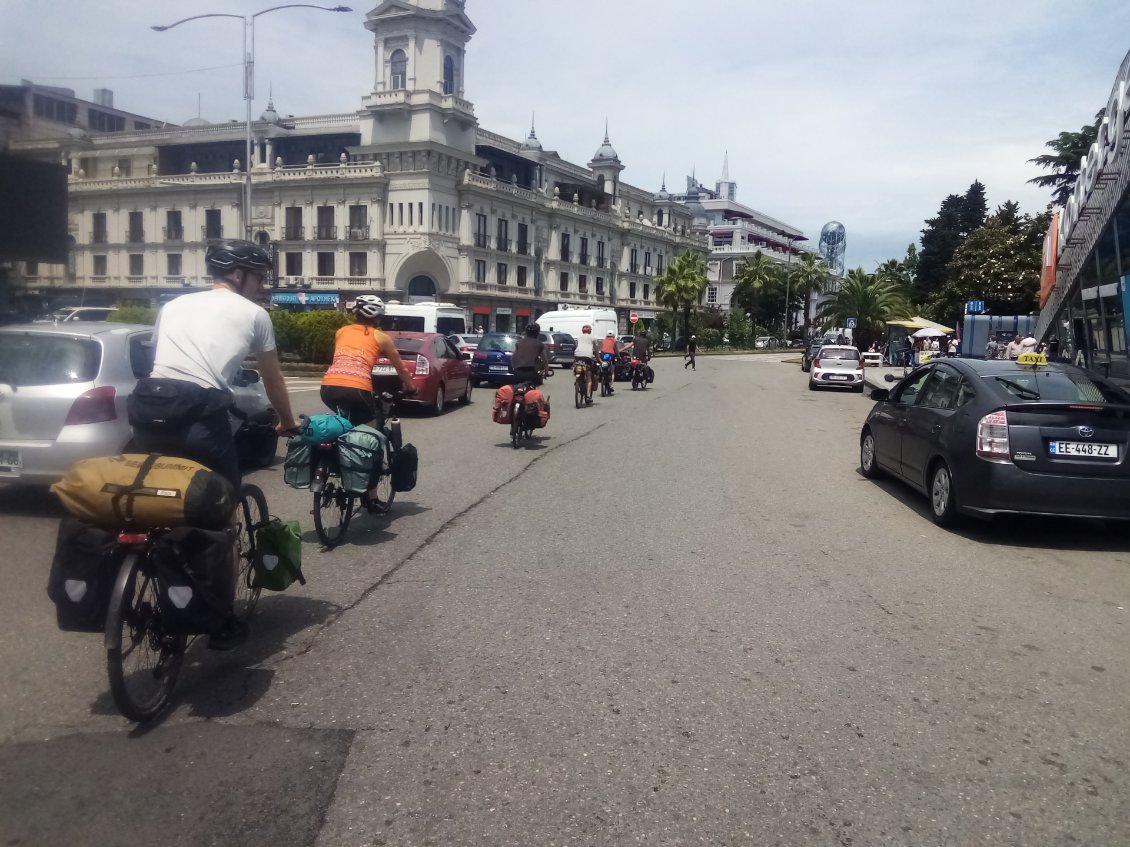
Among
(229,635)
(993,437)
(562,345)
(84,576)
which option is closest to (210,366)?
(84,576)

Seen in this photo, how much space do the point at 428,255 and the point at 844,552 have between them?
1985 inches

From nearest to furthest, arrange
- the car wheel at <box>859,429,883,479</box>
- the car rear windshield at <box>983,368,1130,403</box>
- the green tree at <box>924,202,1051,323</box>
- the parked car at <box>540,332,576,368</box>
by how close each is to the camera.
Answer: the car rear windshield at <box>983,368,1130,403</box>
the car wheel at <box>859,429,883,479</box>
the parked car at <box>540,332,576,368</box>
the green tree at <box>924,202,1051,323</box>

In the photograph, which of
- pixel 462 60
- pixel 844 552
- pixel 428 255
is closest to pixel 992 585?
pixel 844 552

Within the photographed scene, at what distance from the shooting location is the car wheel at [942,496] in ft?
25.9

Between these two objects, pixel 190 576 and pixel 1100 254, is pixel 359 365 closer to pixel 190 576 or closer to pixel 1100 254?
pixel 190 576

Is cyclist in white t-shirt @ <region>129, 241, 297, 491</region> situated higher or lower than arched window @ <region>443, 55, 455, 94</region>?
lower

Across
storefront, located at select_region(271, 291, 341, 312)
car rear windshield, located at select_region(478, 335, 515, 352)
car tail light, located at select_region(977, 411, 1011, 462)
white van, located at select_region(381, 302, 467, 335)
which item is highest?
storefront, located at select_region(271, 291, 341, 312)

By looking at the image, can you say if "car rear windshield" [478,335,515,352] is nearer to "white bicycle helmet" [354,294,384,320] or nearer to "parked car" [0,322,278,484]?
"parked car" [0,322,278,484]

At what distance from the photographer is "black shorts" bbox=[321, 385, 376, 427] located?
7.12 metres

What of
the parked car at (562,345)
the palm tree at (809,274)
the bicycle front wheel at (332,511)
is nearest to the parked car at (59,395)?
the bicycle front wheel at (332,511)

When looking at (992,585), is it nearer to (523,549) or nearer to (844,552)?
(844,552)

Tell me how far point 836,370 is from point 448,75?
36162 millimetres

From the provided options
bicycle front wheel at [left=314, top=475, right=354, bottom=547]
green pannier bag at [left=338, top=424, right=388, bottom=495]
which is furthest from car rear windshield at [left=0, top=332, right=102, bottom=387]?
green pannier bag at [left=338, top=424, right=388, bottom=495]

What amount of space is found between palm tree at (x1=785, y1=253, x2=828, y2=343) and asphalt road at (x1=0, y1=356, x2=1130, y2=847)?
7975cm
